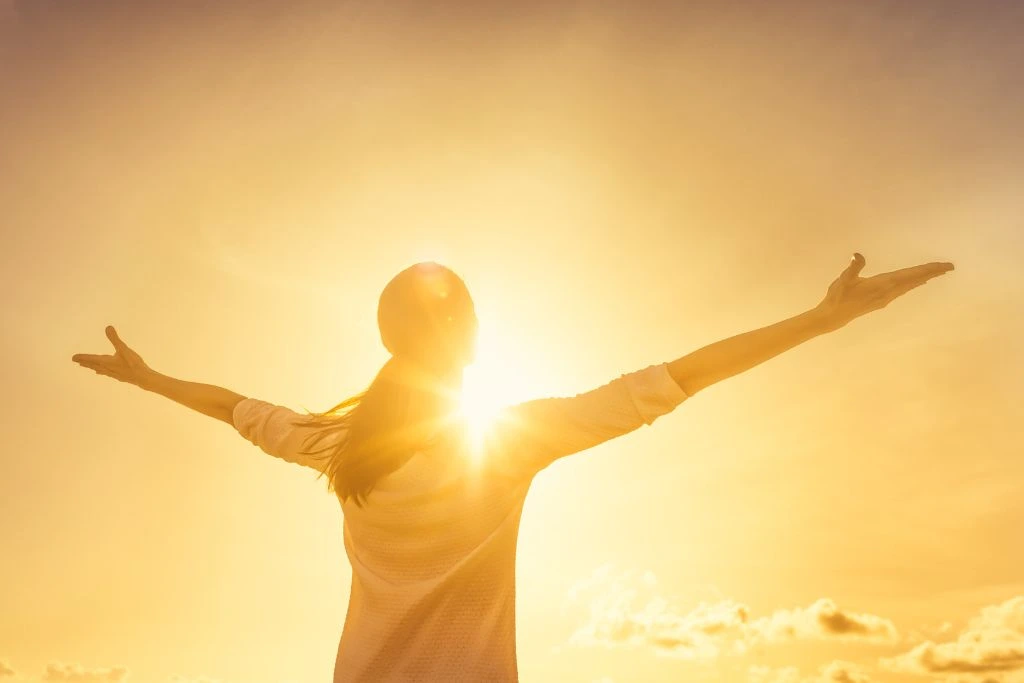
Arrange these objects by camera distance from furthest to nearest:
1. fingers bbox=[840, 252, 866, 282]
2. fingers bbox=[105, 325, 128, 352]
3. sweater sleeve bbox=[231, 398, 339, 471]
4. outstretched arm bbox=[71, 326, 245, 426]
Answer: fingers bbox=[105, 325, 128, 352]
outstretched arm bbox=[71, 326, 245, 426]
sweater sleeve bbox=[231, 398, 339, 471]
fingers bbox=[840, 252, 866, 282]

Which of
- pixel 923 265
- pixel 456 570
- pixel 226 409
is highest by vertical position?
pixel 226 409

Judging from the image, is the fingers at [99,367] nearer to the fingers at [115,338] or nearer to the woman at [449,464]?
the fingers at [115,338]

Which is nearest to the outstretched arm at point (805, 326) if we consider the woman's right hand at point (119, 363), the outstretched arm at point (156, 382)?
the outstretched arm at point (156, 382)

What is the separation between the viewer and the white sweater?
5660 mm

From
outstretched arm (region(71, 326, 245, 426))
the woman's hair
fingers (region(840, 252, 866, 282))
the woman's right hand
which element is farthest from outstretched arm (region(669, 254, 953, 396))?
the woman's right hand

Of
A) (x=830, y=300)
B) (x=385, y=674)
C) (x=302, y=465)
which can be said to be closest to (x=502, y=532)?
(x=385, y=674)

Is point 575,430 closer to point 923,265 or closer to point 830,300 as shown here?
point 830,300

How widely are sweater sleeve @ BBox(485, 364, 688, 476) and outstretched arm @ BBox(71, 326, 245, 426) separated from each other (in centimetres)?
311

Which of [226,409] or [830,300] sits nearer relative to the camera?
[830,300]

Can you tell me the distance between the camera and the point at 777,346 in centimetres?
567

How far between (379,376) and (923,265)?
358cm

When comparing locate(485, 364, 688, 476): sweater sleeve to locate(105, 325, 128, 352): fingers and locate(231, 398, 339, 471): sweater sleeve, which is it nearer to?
locate(231, 398, 339, 471): sweater sleeve

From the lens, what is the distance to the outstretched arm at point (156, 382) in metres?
8.10

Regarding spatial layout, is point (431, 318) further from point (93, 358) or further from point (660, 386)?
point (93, 358)
